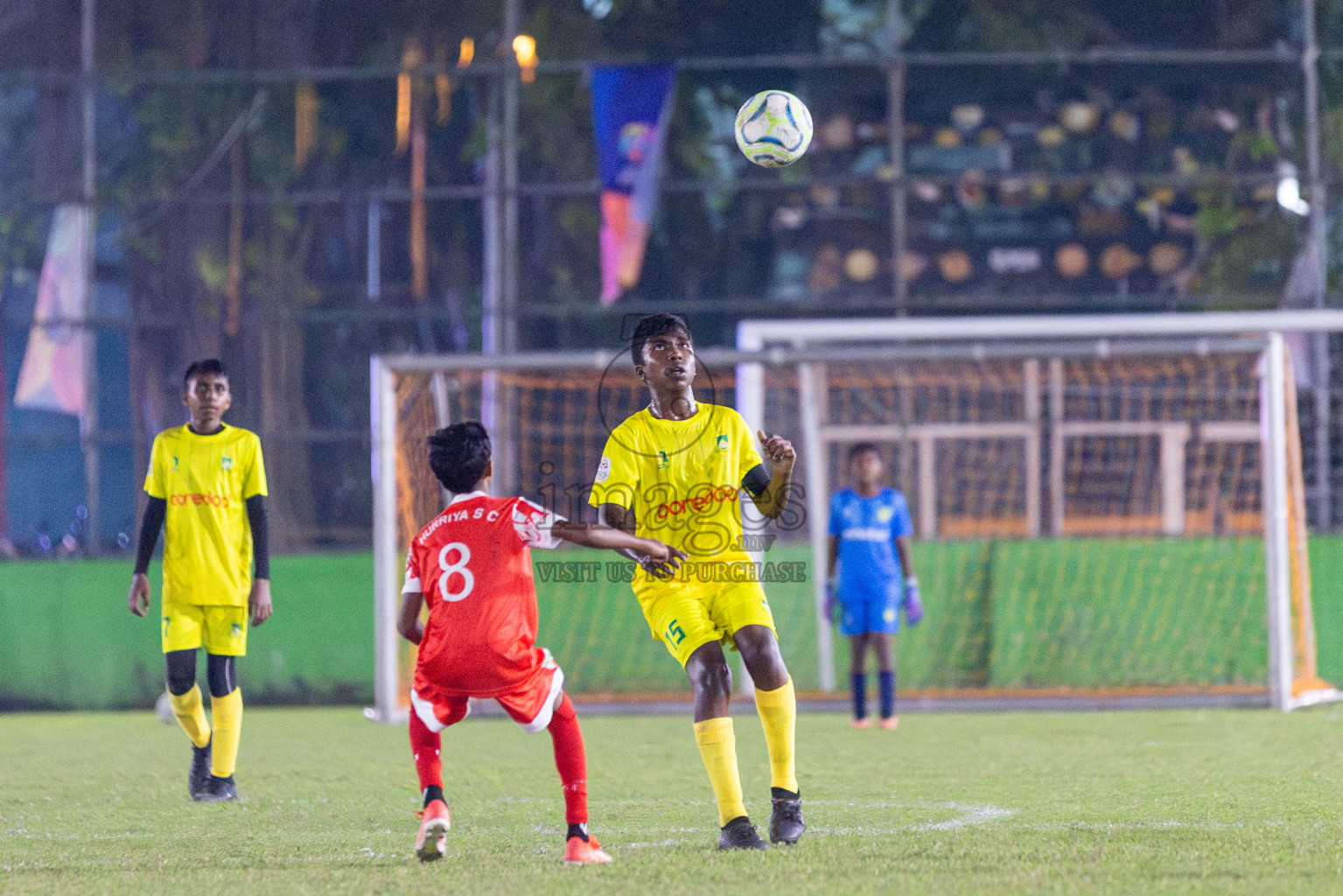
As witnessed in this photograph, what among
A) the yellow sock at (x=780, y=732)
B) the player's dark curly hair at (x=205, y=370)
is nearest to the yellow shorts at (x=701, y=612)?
the yellow sock at (x=780, y=732)

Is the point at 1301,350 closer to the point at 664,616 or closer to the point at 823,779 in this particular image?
the point at 823,779

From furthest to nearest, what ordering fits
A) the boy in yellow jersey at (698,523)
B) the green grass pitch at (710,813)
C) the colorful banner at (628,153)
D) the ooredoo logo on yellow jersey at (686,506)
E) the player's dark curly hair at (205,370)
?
the colorful banner at (628,153) → the player's dark curly hair at (205,370) → the ooredoo logo on yellow jersey at (686,506) → the boy in yellow jersey at (698,523) → the green grass pitch at (710,813)

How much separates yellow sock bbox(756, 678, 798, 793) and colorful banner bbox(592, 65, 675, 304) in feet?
30.6

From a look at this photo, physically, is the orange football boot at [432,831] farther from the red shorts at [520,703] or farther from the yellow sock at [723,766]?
the yellow sock at [723,766]

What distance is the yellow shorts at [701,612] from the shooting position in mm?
4805

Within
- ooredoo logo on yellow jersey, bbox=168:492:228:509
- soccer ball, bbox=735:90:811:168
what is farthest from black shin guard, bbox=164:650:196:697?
soccer ball, bbox=735:90:811:168

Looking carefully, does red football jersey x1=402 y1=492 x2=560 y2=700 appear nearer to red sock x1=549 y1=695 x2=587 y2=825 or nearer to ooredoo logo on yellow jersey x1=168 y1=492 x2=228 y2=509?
red sock x1=549 y1=695 x2=587 y2=825

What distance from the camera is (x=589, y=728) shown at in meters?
9.06

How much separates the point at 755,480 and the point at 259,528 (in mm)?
2387

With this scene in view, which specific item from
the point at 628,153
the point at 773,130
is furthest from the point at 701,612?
the point at 628,153

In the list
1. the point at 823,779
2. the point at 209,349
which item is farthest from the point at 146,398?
the point at 823,779

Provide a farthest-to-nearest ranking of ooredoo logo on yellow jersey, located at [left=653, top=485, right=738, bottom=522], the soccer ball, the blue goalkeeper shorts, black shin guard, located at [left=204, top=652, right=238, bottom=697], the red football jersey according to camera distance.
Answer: the blue goalkeeper shorts → the soccer ball → black shin guard, located at [left=204, top=652, right=238, bottom=697] → ooredoo logo on yellow jersey, located at [left=653, top=485, right=738, bottom=522] → the red football jersey

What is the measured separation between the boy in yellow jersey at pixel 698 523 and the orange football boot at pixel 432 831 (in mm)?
785

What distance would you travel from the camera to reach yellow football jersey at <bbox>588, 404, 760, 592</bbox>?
4.88m
